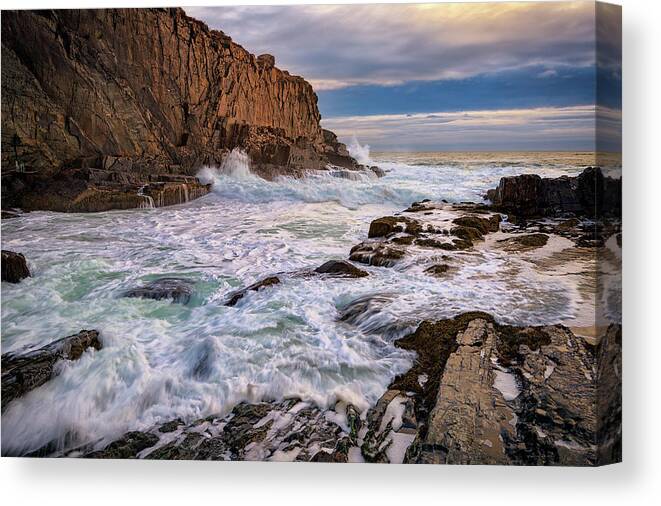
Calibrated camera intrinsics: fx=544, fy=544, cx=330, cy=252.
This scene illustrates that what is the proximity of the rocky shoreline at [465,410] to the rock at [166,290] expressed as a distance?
0.62 m

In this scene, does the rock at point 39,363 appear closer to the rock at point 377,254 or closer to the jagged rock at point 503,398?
the rock at point 377,254

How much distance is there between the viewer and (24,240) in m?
3.55

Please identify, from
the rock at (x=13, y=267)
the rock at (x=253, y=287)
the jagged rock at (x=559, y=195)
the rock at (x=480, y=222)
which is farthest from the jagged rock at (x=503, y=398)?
the rock at (x=13, y=267)

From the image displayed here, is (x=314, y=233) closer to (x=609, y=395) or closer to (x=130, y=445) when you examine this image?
(x=130, y=445)

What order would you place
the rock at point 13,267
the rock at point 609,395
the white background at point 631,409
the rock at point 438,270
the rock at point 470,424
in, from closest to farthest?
the rock at point 470,424
the rock at point 609,395
the white background at point 631,409
the rock at point 438,270
the rock at point 13,267

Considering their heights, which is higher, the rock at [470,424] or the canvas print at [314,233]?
the canvas print at [314,233]

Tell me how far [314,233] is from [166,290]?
101 centimetres

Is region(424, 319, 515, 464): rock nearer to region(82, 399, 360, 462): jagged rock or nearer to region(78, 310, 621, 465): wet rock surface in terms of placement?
region(78, 310, 621, 465): wet rock surface

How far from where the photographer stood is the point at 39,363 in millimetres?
3266

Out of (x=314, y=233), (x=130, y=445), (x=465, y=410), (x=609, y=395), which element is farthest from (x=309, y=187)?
(x=609, y=395)

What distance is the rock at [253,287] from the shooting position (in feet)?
11.3

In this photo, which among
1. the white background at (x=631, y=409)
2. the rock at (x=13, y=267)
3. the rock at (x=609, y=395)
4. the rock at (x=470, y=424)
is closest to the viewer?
the rock at (x=470, y=424)

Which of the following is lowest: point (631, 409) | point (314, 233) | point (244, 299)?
point (631, 409)

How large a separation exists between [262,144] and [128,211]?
3.38ft
